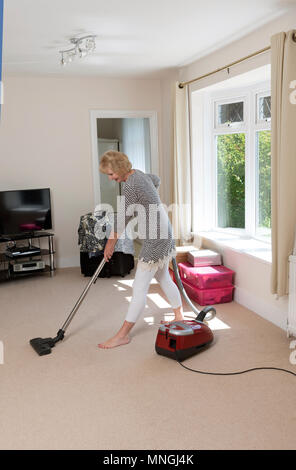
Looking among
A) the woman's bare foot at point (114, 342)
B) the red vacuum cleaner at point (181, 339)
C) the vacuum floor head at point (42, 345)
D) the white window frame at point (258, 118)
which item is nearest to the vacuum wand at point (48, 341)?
the vacuum floor head at point (42, 345)

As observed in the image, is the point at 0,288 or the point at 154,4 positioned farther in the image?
the point at 0,288

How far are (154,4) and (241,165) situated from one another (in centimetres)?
195

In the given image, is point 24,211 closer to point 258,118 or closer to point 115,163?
point 115,163

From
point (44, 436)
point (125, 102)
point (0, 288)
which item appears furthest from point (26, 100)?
point (44, 436)

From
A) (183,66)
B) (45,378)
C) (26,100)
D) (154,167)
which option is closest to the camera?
(45,378)

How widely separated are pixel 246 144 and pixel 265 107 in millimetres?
394

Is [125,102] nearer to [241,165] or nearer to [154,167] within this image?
[154,167]

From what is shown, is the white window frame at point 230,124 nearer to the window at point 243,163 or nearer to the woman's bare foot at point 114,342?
the window at point 243,163

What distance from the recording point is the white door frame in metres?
5.58

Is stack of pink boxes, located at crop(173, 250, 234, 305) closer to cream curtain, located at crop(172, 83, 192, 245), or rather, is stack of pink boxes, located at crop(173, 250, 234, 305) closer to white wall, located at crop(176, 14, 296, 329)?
white wall, located at crop(176, 14, 296, 329)

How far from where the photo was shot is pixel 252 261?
3.82m

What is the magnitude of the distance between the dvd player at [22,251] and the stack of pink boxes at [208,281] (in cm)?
181

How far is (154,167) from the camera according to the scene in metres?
5.86

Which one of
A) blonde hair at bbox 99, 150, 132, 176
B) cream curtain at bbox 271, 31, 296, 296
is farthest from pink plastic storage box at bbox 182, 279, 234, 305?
blonde hair at bbox 99, 150, 132, 176
